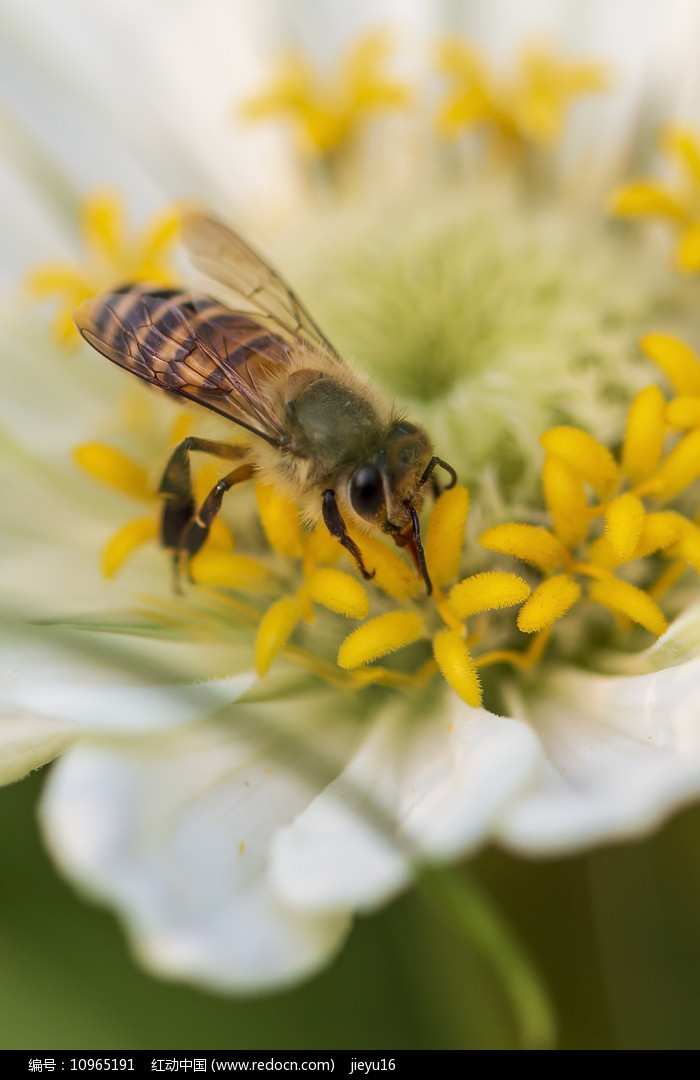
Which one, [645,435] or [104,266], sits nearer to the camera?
[645,435]

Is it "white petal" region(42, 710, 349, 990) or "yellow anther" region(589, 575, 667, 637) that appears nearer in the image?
"white petal" region(42, 710, 349, 990)

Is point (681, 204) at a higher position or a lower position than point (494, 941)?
lower

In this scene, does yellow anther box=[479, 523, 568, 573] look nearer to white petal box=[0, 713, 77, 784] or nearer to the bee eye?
the bee eye

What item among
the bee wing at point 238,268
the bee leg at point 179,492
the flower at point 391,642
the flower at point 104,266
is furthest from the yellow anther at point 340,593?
the flower at point 104,266

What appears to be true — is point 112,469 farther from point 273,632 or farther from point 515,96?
point 515,96

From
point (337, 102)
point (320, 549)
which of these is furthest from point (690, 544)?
point (337, 102)

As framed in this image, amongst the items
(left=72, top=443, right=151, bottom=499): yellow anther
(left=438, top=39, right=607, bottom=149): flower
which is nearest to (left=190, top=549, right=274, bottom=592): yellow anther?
(left=72, top=443, right=151, bottom=499): yellow anther

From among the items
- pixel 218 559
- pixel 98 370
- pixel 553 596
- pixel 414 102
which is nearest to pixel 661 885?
pixel 553 596
